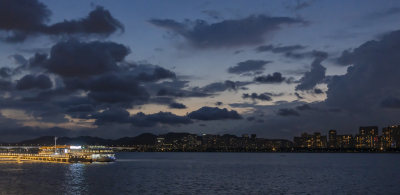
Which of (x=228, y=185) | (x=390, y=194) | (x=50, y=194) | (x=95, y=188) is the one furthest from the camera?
(x=228, y=185)

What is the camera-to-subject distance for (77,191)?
81.6m

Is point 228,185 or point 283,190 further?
point 228,185

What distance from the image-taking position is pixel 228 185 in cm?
9494

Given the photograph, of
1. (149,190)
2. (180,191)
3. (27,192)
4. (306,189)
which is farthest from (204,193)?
(27,192)

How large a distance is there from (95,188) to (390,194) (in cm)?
5360

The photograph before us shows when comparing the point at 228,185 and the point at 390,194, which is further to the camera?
the point at 228,185

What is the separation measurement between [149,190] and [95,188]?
10697mm

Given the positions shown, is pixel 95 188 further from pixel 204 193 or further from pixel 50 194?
pixel 204 193

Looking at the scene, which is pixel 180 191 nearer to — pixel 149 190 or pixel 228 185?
pixel 149 190

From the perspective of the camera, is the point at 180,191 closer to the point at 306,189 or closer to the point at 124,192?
the point at 124,192

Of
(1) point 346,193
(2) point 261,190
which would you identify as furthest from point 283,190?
(1) point 346,193

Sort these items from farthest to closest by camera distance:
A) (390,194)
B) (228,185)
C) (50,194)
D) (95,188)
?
1. (228,185)
2. (95,188)
3. (390,194)
4. (50,194)

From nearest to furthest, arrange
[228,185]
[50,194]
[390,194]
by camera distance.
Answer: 1. [50,194]
2. [390,194]
3. [228,185]

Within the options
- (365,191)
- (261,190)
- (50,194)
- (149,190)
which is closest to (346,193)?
(365,191)
